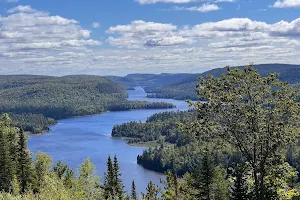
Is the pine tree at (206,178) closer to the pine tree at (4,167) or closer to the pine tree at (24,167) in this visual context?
the pine tree at (24,167)

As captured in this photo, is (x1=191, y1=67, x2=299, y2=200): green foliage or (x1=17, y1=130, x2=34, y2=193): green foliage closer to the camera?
(x1=191, y1=67, x2=299, y2=200): green foliage

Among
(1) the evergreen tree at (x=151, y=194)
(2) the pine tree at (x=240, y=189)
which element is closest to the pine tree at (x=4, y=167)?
(1) the evergreen tree at (x=151, y=194)

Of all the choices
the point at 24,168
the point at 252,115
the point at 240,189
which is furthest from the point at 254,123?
the point at 24,168

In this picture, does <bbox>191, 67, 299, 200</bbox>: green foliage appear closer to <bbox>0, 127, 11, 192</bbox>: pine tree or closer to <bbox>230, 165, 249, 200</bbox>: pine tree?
<bbox>230, 165, 249, 200</bbox>: pine tree

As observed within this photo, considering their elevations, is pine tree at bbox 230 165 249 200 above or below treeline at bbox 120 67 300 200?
below

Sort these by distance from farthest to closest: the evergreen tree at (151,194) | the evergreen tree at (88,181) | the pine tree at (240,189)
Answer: the evergreen tree at (88,181)
the evergreen tree at (151,194)
the pine tree at (240,189)

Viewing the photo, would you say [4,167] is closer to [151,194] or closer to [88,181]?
[88,181]

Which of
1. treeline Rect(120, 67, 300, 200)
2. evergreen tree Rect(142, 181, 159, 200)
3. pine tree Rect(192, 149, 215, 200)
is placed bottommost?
evergreen tree Rect(142, 181, 159, 200)

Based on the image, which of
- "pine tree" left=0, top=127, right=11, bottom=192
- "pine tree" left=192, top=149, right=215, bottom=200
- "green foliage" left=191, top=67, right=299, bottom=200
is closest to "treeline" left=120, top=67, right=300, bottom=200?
"green foliage" left=191, top=67, right=299, bottom=200

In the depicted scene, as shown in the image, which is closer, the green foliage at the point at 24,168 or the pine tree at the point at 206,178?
the pine tree at the point at 206,178

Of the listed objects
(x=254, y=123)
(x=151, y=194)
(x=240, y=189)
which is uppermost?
(x=254, y=123)

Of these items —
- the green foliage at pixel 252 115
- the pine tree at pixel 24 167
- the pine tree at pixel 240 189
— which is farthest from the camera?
the pine tree at pixel 24 167

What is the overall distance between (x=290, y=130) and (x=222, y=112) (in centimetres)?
421

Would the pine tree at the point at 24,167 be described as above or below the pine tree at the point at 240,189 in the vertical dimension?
below
